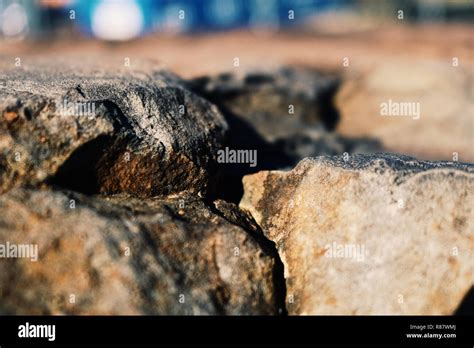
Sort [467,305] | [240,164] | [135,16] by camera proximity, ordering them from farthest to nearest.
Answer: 1. [135,16]
2. [240,164]
3. [467,305]

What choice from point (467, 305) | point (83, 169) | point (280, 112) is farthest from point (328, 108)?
point (83, 169)

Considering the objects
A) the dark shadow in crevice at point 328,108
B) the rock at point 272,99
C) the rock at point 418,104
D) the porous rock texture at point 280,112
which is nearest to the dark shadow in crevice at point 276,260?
the porous rock texture at point 280,112

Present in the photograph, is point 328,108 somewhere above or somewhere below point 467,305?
above

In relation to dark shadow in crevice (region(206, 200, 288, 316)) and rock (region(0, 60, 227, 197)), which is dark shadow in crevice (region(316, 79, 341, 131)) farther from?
dark shadow in crevice (region(206, 200, 288, 316))

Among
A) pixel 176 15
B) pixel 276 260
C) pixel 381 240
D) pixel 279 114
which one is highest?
pixel 176 15

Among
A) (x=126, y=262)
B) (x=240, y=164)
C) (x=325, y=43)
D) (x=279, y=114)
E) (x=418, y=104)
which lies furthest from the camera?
(x=325, y=43)

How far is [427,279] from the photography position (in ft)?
10.2

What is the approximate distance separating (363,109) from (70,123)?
14.1ft

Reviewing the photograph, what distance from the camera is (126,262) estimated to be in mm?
2949

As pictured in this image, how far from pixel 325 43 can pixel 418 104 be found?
178 inches

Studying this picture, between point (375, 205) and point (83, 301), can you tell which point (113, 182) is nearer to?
point (83, 301)

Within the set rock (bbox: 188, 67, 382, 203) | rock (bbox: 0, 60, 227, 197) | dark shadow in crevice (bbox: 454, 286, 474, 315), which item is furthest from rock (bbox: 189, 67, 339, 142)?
dark shadow in crevice (bbox: 454, 286, 474, 315)

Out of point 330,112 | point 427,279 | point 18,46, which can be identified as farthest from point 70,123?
point 18,46

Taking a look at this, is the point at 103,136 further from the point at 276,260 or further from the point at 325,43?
the point at 325,43
